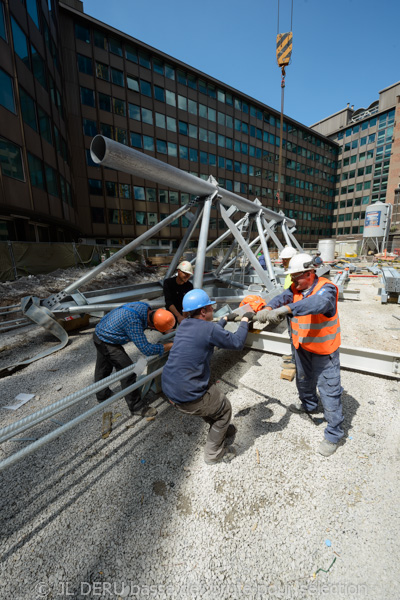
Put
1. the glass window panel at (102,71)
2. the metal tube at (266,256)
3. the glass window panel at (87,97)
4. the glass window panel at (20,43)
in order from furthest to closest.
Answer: the glass window panel at (102,71), the glass window panel at (87,97), the glass window panel at (20,43), the metal tube at (266,256)

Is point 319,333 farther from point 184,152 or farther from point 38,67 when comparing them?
point 184,152

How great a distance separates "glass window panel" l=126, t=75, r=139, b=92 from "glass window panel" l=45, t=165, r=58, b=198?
15706mm

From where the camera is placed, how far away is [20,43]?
37.8 feet

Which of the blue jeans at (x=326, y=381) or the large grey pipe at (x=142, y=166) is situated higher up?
the large grey pipe at (x=142, y=166)

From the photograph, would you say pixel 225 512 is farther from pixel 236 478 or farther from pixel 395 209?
pixel 395 209

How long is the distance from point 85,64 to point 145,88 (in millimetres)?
5545

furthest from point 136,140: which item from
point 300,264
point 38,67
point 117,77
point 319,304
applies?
point 319,304

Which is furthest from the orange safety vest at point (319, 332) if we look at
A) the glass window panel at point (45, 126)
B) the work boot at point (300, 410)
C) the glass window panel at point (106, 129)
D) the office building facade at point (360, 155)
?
the office building facade at point (360, 155)

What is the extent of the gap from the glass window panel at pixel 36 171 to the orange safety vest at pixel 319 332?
50.1 feet

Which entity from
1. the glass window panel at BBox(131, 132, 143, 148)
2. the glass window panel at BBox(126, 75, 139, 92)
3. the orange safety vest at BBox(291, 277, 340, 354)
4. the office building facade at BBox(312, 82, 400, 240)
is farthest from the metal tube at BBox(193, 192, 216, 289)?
the office building facade at BBox(312, 82, 400, 240)

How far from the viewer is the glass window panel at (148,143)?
2514cm

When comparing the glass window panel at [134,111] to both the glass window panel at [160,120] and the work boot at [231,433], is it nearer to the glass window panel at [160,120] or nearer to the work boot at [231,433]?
the glass window panel at [160,120]

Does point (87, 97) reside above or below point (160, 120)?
above

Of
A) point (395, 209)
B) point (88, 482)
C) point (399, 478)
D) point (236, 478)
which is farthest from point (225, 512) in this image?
point (395, 209)
